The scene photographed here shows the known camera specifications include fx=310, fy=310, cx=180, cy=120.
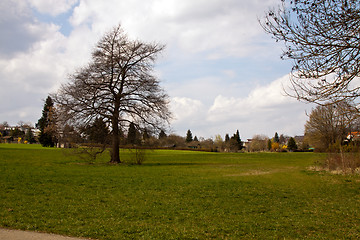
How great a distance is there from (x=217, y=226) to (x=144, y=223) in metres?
1.97

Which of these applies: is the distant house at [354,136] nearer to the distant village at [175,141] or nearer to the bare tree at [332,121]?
the bare tree at [332,121]

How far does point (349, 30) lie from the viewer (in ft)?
27.0

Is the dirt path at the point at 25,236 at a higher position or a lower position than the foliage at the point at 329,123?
lower

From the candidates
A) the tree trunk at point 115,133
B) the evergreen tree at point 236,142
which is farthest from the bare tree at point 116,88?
the evergreen tree at point 236,142

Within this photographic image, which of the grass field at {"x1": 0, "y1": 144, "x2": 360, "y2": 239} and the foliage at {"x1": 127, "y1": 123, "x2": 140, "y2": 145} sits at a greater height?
the foliage at {"x1": 127, "y1": 123, "x2": 140, "y2": 145}

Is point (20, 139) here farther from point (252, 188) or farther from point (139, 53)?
point (252, 188)

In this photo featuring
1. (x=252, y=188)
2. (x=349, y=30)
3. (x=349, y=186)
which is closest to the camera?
(x=349, y=30)

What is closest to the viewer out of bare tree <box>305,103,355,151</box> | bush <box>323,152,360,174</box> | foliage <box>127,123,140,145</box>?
bare tree <box>305,103,355,151</box>

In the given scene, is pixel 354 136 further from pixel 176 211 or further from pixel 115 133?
pixel 115 133

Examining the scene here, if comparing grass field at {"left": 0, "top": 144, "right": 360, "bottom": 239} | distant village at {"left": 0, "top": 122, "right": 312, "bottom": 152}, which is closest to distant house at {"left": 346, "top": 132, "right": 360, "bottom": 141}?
grass field at {"left": 0, "top": 144, "right": 360, "bottom": 239}

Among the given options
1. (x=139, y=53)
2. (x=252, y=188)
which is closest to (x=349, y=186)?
(x=252, y=188)

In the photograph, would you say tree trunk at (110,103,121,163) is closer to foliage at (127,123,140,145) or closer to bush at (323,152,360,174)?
foliage at (127,123,140,145)

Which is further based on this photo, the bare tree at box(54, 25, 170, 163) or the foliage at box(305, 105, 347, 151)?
the bare tree at box(54, 25, 170, 163)

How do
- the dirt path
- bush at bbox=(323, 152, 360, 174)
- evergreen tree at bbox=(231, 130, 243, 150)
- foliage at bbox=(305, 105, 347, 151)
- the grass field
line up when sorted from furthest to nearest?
1. evergreen tree at bbox=(231, 130, 243, 150)
2. bush at bbox=(323, 152, 360, 174)
3. foliage at bbox=(305, 105, 347, 151)
4. the grass field
5. the dirt path
